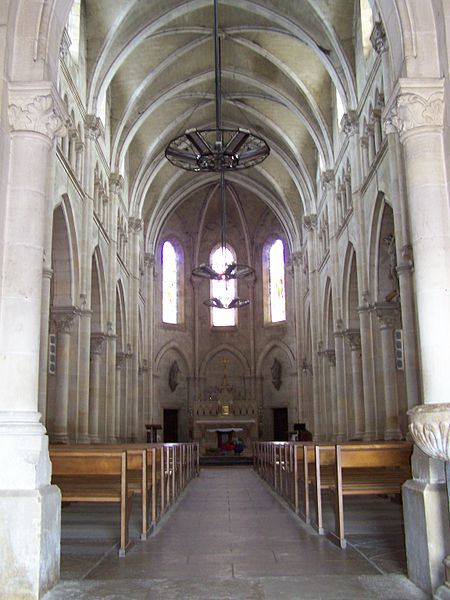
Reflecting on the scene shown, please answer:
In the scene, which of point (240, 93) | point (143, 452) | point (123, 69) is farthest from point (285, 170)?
point (143, 452)

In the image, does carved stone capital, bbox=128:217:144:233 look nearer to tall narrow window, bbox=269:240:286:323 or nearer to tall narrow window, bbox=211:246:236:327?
tall narrow window, bbox=211:246:236:327

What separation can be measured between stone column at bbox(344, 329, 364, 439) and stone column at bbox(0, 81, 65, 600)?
15353mm

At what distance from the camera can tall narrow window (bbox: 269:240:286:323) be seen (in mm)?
41469

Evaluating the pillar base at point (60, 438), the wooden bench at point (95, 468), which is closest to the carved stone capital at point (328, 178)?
the pillar base at point (60, 438)

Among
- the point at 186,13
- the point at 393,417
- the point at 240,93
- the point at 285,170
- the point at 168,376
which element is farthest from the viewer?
the point at 168,376

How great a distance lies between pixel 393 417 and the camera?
17.3 meters

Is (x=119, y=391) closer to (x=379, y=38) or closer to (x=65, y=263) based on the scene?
(x=65, y=263)

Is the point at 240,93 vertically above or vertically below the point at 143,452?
above

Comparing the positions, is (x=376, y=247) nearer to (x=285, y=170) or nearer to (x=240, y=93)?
(x=240, y=93)

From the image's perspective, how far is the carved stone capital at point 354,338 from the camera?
901 inches

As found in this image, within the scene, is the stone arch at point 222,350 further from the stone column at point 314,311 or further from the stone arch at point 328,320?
the stone arch at point 328,320

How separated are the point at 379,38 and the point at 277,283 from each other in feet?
84.9

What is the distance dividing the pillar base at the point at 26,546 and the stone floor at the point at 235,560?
0.21m

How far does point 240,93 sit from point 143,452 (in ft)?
76.4
